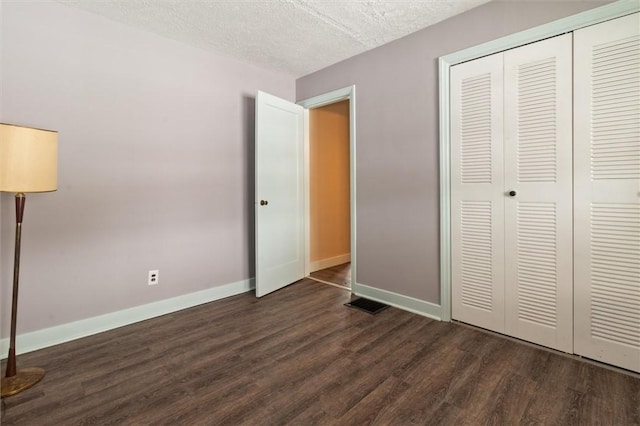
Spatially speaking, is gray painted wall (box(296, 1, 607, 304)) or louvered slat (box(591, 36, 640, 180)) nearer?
louvered slat (box(591, 36, 640, 180))

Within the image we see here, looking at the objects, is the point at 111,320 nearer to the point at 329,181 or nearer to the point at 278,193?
the point at 278,193

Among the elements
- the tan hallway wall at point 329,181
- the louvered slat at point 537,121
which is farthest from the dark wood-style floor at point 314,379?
the tan hallway wall at point 329,181

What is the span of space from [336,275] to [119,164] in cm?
268

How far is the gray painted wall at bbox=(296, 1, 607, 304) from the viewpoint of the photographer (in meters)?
2.44

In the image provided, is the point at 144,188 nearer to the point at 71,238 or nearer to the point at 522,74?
the point at 71,238

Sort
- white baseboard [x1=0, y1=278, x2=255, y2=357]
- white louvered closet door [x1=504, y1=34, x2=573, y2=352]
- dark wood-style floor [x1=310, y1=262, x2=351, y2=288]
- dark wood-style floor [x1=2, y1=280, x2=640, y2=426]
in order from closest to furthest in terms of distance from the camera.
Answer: dark wood-style floor [x1=2, y1=280, x2=640, y2=426] < white louvered closet door [x1=504, y1=34, x2=573, y2=352] < white baseboard [x1=0, y1=278, x2=255, y2=357] < dark wood-style floor [x1=310, y1=262, x2=351, y2=288]

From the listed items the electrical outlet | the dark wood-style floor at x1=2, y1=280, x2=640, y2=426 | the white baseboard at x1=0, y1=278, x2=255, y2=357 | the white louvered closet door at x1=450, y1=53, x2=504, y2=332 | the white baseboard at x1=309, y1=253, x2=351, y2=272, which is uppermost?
the white louvered closet door at x1=450, y1=53, x2=504, y2=332

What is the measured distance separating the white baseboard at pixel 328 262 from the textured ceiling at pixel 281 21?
260 centimetres

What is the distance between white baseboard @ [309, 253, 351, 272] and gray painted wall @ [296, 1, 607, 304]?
1.11 m

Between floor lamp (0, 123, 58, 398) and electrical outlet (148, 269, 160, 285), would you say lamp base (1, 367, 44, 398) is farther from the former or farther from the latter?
electrical outlet (148, 269, 160, 285)

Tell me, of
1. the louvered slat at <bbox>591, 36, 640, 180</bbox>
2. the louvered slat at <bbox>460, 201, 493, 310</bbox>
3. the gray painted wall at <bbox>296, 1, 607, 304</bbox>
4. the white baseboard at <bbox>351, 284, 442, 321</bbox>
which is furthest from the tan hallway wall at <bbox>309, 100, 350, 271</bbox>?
the louvered slat at <bbox>591, 36, 640, 180</bbox>

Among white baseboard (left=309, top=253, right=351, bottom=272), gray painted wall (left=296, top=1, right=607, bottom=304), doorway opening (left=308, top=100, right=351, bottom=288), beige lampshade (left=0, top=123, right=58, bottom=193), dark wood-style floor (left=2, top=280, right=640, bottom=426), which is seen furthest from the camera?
white baseboard (left=309, top=253, right=351, bottom=272)

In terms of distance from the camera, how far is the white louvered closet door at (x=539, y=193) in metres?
1.97

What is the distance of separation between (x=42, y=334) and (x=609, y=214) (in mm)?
3875
